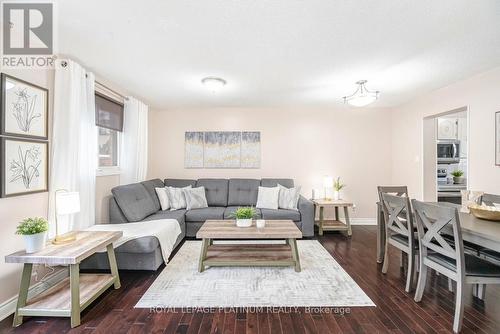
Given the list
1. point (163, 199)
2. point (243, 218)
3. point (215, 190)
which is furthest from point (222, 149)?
point (243, 218)

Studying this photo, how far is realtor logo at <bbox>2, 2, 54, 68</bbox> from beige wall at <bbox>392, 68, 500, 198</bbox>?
4.50m

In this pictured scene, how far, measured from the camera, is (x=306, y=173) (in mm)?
5039

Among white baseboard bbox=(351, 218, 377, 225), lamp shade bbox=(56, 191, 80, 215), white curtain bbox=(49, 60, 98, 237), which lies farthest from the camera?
white baseboard bbox=(351, 218, 377, 225)

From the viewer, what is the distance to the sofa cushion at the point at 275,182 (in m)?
4.71

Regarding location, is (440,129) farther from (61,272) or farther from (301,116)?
(61,272)

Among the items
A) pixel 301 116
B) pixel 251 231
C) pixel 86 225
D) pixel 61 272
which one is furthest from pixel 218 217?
pixel 301 116

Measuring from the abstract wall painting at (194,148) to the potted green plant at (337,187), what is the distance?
2701mm

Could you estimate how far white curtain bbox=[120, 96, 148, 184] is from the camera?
156 inches

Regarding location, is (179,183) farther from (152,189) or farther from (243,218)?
(243,218)

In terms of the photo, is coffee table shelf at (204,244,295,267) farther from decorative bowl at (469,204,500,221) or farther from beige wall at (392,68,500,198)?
beige wall at (392,68,500,198)

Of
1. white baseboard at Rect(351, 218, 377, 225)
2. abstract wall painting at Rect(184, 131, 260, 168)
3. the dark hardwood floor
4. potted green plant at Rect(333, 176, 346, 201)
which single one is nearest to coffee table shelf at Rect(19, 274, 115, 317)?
the dark hardwood floor

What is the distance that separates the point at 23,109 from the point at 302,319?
2962mm

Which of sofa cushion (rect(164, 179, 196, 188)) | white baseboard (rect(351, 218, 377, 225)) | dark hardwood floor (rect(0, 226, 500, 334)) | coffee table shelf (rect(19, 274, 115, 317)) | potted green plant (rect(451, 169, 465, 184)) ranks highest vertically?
potted green plant (rect(451, 169, 465, 184))

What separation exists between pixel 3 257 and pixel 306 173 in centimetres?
443
